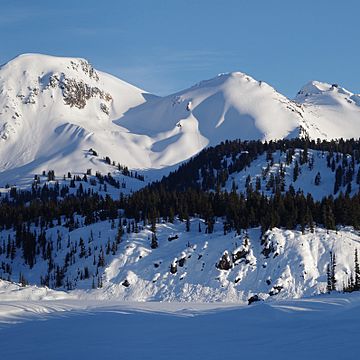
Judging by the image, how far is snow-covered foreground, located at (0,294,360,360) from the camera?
28.8m

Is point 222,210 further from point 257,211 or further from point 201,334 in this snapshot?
point 201,334

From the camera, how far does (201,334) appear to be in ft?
114

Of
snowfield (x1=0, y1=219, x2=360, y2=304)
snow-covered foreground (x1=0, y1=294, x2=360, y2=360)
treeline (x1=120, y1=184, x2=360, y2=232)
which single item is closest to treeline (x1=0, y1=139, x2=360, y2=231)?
treeline (x1=120, y1=184, x2=360, y2=232)

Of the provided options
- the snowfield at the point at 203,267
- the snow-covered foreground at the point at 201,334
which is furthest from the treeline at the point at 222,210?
the snow-covered foreground at the point at 201,334

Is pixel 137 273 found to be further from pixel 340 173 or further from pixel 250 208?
pixel 340 173

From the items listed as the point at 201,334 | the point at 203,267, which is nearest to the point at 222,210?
the point at 203,267

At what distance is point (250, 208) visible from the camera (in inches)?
5295

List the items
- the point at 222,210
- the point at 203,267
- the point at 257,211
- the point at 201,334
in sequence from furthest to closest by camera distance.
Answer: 1. the point at 222,210
2. the point at 257,211
3. the point at 203,267
4. the point at 201,334

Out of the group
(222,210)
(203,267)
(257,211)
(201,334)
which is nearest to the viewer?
(201,334)

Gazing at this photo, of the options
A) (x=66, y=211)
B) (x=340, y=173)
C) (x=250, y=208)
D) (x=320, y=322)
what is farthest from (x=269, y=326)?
(x=340, y=173)

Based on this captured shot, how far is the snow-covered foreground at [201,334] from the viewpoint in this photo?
2878 cm

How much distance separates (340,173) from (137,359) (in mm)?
180422

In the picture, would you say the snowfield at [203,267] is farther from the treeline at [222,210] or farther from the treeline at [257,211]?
the treeline at [222,210]

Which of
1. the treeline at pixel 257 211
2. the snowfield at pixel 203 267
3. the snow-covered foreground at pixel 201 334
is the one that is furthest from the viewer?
the treeline at pixel 257 211
